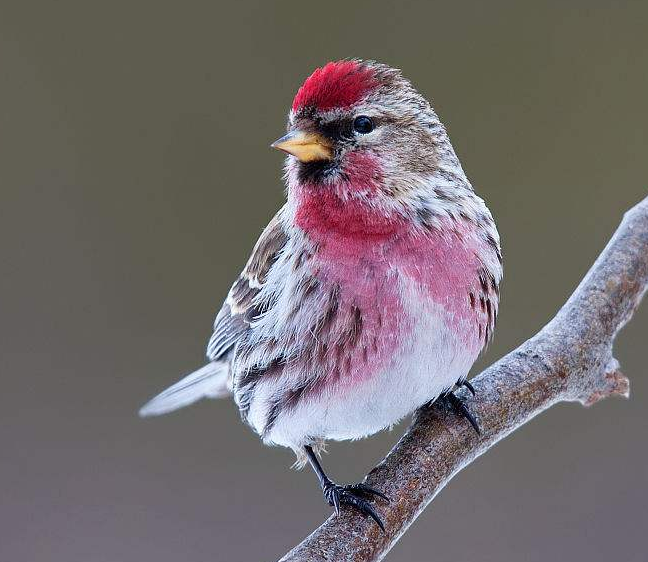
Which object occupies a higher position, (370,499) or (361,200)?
(361,200)

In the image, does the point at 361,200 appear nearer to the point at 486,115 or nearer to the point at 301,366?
the point at 301,366

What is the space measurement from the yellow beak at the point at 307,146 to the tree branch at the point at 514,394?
0.61 meters

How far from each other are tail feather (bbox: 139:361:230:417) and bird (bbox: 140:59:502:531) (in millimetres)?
512

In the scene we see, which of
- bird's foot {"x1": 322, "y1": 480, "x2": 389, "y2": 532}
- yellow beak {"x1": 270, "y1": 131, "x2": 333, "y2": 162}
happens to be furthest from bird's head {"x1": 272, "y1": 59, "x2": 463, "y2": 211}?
bird's foot {"x1": 322, "y1": 480, "x2": 389, "y2": 532}

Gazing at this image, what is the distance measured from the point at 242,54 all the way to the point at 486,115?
89cm

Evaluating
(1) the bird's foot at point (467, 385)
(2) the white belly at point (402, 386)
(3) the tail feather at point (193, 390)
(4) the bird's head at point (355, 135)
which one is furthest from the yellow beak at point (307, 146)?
(3) the tail feather at point (193, 390)

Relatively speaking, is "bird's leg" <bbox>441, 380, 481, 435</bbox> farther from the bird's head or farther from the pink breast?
the bird's head

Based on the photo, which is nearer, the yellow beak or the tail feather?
the yellow beak

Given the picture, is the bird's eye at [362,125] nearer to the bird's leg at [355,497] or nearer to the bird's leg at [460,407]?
the bird's leg at [460,407]

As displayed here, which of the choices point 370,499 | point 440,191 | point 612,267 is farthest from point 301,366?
point 612,267

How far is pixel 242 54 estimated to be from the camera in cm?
371

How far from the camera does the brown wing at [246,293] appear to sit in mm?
2289

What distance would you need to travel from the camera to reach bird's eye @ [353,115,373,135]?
2.07 m

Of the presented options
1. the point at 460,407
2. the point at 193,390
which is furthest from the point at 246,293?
the point at 460,407
